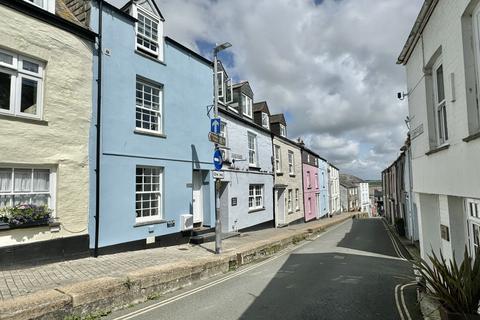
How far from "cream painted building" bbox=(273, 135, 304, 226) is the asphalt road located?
12312 mm

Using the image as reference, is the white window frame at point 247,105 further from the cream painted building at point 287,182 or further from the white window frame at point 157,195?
the white window frame at point 157,195

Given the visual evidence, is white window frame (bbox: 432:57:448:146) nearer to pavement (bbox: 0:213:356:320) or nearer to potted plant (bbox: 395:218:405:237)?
pavement (bbox: 0:213:356:320)

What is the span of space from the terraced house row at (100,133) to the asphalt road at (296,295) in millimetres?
3552

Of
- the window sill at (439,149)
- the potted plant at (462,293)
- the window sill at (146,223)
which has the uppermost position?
the window sill at (439,149)

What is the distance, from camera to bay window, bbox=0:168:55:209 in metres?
7.76

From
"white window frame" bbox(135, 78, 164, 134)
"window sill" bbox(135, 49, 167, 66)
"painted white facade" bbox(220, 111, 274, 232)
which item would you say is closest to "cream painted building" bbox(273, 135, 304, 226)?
"painted white facade" bbox(220, 111, 274, 232)

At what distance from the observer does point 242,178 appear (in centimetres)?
1761

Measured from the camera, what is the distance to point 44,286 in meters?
6.45

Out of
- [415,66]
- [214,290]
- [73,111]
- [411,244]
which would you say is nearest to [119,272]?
[214,290]

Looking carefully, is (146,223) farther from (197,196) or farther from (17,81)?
(17,81)

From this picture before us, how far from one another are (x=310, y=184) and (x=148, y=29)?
2392 cm

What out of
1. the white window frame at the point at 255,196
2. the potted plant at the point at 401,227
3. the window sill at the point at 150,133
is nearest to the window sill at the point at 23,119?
the window sill at the point at 150,133

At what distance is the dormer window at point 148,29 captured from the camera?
1179cm

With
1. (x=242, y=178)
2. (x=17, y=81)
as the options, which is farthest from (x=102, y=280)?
(x=242, y=178)
